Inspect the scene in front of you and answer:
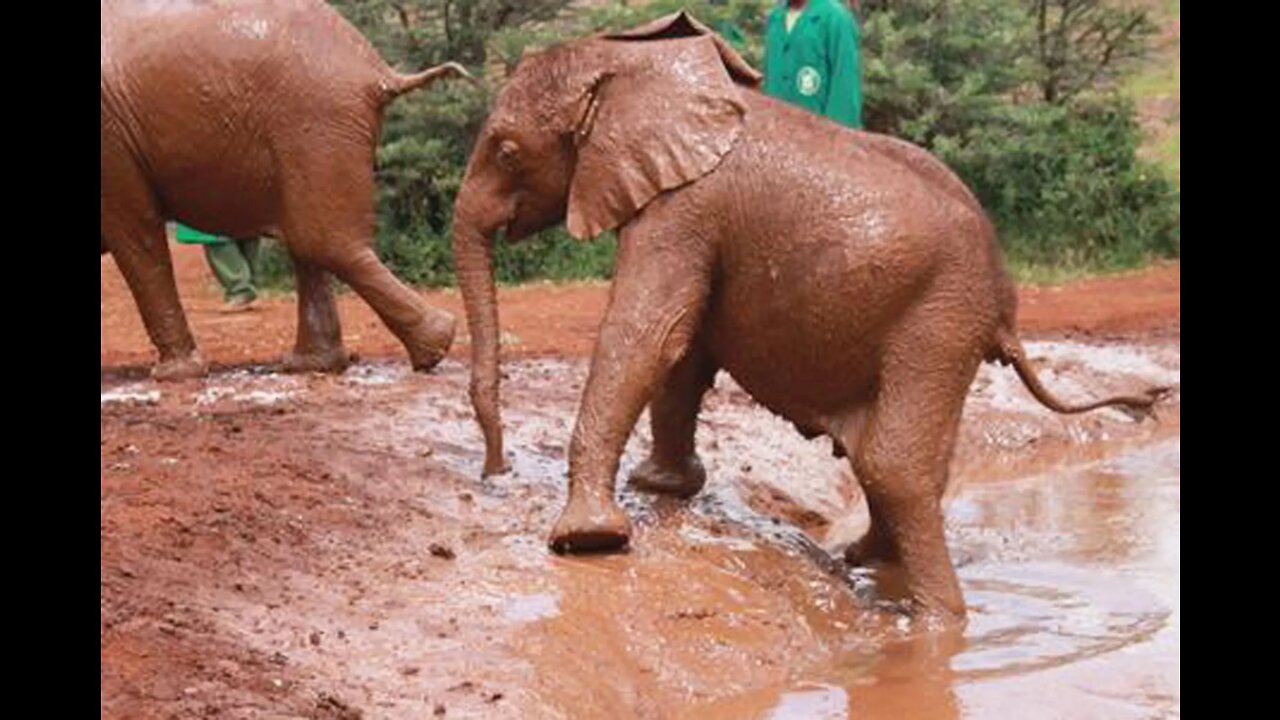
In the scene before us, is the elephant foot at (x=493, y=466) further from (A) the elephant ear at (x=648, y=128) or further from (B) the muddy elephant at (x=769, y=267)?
(A) the elephant ear at (x=648, y=128)

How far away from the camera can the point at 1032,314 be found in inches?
562

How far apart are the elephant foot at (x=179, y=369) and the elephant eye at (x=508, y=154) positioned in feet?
9.61

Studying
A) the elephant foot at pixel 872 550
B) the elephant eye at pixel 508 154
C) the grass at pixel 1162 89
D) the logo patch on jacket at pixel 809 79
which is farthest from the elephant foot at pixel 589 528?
the grass at pixel 1162 89

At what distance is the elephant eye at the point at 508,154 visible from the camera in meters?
7.16

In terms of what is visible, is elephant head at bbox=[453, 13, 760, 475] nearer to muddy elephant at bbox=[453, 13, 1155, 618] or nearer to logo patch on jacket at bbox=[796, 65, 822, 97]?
muddy elephant at bbox=[453, 13, 1155, 618]

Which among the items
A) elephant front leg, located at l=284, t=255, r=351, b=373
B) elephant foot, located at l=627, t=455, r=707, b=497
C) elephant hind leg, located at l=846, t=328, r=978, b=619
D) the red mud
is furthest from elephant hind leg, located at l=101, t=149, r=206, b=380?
elephant hind leg, located at l=846, t=328, r=978, b=619

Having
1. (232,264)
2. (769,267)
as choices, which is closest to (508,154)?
(769,267)

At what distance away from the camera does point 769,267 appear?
678 centimetres

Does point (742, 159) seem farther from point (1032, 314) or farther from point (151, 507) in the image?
point (1032, 314)

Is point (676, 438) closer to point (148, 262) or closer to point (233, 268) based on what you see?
point (148, 262)

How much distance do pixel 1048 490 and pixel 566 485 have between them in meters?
3.40

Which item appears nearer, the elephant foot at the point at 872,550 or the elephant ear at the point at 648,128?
the elephant ear at the point at 648,128

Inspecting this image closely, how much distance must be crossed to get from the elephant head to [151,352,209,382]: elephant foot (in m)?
2.57

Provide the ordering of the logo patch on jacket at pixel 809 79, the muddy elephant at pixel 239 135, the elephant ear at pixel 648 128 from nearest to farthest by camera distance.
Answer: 1. the elephant ear at pixel 648 128
2. the muddy elephant at pixel 239 135
3. the logo patch on jacket at pixel 809 79
